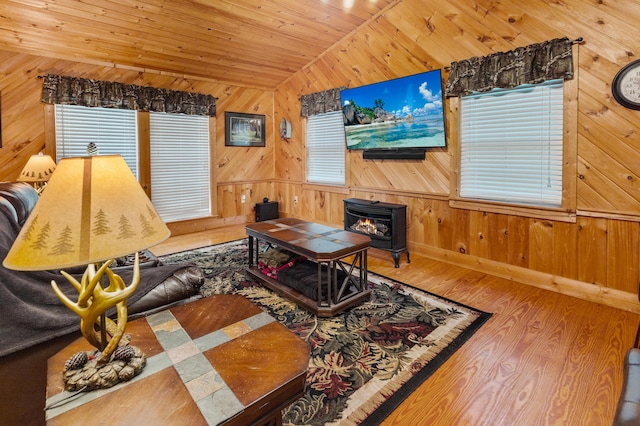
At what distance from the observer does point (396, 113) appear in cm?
430

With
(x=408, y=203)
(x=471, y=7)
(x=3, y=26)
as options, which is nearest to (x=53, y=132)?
(x=3, y=26)

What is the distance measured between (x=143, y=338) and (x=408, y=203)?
11.9 feet

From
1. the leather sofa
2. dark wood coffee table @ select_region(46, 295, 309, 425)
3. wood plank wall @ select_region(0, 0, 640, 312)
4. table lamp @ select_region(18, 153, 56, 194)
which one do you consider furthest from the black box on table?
dark wood coffee table @ select_region(46, 295, 309, 425)

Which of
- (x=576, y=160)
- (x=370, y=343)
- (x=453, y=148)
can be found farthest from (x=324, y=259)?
(x=576, y=160)

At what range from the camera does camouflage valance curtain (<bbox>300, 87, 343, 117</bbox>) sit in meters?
5.12

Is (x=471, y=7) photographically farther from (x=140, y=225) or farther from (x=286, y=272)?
(x=140, y=225)

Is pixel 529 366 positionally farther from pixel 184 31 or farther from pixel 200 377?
pixel 184 31

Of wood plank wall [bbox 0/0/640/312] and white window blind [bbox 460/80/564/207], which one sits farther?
white window blind [bbox 460/80/564/207]

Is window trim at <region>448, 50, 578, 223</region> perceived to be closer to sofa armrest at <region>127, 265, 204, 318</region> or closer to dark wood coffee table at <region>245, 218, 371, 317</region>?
dark wood coffee table at <region>245, 218, 371, 317</region>

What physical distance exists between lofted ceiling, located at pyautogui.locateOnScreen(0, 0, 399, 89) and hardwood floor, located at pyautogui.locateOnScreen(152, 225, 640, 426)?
3.56 metres

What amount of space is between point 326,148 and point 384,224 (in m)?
1.96

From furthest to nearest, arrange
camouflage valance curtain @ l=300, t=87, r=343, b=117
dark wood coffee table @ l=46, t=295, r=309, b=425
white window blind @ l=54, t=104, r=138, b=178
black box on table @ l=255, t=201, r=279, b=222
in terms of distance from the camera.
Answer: black box on table @ l=255, t=201, r=279, b=222 → camouflage valance curtain @ l=300, t=87, r=343, b=117 → white window blind @ l=54, t=104, r=138, b=178 → dark wood coffee table @ l=46, t=295, r=309, b=425

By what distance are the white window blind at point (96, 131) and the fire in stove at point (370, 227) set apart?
3.22 metres

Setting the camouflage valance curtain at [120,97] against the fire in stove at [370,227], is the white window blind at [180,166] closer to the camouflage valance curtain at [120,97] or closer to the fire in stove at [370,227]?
the camouflage valance curtain at [120,97]
